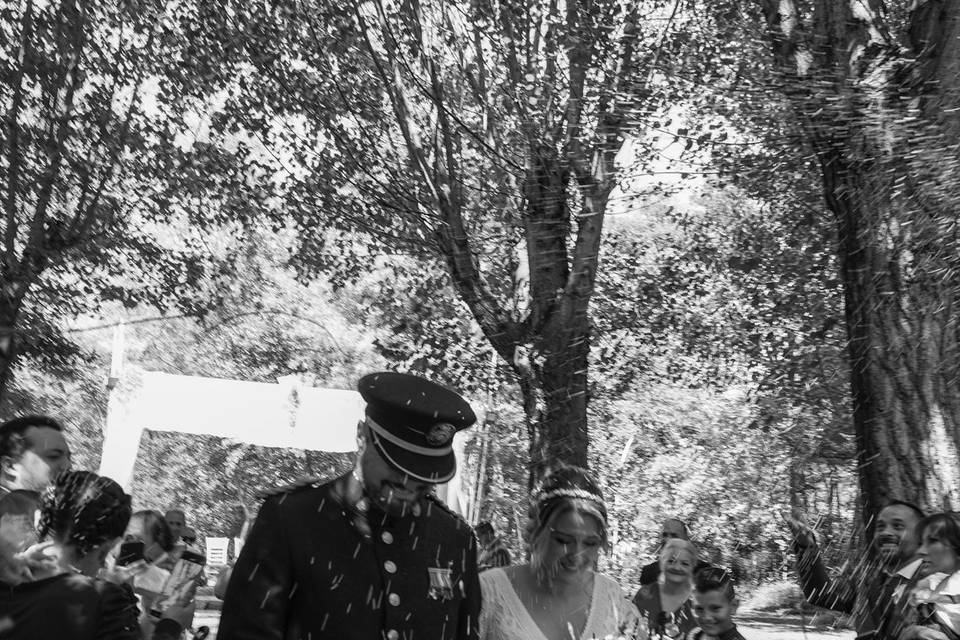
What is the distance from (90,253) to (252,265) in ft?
57.5

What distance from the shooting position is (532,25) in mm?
12164

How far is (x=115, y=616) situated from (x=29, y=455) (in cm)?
147

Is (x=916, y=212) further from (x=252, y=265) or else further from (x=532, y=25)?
(x=252, y=265)

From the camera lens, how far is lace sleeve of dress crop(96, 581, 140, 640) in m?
3.63

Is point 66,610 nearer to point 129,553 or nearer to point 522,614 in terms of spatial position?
point 522,614

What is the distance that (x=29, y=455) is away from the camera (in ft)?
16.1

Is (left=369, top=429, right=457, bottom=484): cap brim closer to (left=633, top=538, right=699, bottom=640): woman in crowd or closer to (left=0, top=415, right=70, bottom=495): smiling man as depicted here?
(left=0, top=415, right=70, bottom=495): smiling man

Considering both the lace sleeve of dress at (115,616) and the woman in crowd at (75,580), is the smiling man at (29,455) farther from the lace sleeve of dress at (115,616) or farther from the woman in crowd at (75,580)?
the lace sleeve of dress at (115,616)

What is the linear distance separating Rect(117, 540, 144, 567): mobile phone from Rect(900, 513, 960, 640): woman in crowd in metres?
3.67

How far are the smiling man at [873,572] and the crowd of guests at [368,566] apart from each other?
0.02 m

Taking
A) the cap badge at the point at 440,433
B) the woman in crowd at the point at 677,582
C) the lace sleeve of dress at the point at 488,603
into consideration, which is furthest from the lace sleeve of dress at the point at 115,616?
the woman in crowd at the point at 677,582

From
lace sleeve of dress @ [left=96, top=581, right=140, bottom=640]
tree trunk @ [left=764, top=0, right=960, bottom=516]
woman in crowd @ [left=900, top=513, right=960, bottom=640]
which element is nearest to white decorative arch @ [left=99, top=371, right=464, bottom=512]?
tree trunk @ [left=764, top=0, right=960, bottom=516]

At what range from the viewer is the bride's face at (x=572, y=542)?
4305mm

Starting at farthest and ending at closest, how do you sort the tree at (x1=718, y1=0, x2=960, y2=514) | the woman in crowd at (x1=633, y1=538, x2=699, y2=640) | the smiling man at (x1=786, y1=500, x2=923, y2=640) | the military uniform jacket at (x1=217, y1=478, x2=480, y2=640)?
the woman in crowd at (x1=633, y1=538, x2=699, y2=640) < the tree at (x1=718, y1=0, x2=960, y2=514) < the smiling man at (x1=786, y1=500, x2=923, y2=640) < the military uniform jacket at (x1=217, y1=478, x2=480, y2=640)
